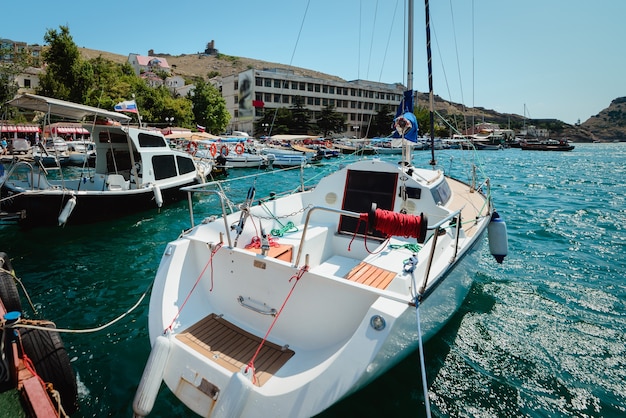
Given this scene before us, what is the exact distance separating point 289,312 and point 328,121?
6510cm

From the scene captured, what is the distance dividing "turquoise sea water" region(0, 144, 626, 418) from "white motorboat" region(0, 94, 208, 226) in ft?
2.65

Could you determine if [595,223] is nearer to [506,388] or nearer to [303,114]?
[506,388]

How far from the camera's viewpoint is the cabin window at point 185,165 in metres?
14.4

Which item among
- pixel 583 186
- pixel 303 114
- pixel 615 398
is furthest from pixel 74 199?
pixel 303 114

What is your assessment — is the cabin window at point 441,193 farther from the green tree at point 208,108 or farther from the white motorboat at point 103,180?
the green tree at point 208,108

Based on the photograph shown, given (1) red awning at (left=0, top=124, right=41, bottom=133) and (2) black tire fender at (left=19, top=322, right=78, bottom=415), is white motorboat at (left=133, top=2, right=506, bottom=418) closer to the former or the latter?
(2) black tire fender at (left=19, top=322, right=78, bottom=415)

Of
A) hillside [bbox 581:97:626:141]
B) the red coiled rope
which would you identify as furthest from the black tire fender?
hillside [bbox 581:97:626:141]

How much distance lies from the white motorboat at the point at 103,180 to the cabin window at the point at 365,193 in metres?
7.13

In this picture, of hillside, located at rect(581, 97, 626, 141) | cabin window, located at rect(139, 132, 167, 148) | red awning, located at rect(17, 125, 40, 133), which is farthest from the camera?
hillside, located at rect(581, 97, 626, 141)

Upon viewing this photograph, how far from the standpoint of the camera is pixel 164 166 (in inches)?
532

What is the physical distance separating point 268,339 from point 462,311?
369 cm

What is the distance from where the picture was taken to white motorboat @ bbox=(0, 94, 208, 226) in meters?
9.61

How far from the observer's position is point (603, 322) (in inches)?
205

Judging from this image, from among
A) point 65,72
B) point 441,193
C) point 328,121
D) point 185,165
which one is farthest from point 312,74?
point 441,193
